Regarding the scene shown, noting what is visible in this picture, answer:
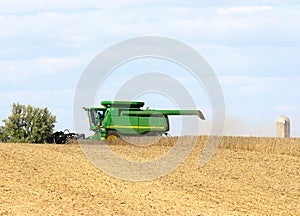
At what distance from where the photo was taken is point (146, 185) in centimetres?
2084

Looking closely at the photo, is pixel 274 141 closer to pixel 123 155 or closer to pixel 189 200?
pixel 123 155

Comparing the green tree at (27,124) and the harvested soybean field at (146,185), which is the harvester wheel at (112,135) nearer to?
the harvested soybean field at (146,185)

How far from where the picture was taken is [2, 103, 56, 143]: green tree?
2328 inches

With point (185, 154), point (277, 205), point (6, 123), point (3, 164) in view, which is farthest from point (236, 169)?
point (6, 123)

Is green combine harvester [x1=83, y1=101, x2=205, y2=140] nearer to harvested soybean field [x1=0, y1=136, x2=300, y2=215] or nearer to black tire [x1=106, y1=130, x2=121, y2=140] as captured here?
black tire [x1=106, y1=130, x2=121, y2=140]

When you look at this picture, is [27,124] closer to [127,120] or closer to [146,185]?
[127,120]

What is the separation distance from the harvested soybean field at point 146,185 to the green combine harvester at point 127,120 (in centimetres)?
471

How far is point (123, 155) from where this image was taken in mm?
25828

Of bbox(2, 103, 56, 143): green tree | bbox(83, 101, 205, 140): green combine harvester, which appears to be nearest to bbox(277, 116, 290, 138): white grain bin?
bbox(83, 101, 205, 140): green combine harvester

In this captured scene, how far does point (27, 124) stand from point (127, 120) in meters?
30.7

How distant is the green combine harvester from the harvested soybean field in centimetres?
471

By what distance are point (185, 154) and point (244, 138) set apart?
466cm

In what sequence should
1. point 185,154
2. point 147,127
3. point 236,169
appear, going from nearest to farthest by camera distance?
1. point 236,169
2. point 185,154
3. point 147,127

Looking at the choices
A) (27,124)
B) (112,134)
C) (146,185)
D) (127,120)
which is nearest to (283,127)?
(127,120)
